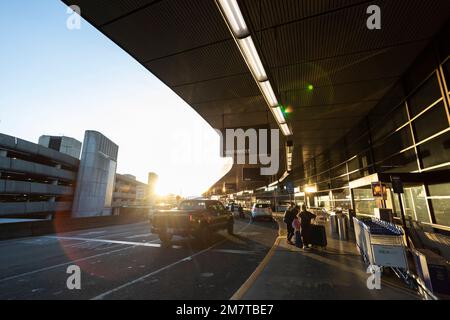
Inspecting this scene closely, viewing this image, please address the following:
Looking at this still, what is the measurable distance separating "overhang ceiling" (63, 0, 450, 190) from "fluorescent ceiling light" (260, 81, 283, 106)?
0.19m

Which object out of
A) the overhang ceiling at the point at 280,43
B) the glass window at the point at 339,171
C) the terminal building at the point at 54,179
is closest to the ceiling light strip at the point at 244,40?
the overhang ceiling at the point at 280,43

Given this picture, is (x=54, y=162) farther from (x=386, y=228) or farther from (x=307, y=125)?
(x=386, y=228)

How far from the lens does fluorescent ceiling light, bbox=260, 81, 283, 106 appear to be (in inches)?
201

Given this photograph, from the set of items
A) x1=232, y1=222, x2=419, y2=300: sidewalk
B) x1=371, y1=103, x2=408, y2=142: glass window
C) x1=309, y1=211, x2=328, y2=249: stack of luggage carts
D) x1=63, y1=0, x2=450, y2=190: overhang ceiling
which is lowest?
x1=232, y1=222, x2=419, y2=300: sidewalk

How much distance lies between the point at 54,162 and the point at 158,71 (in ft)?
147

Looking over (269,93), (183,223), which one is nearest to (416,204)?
(269,93)

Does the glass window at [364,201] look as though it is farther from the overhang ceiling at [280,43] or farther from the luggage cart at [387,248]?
the luggage cart at [387,248]

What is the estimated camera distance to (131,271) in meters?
5.64

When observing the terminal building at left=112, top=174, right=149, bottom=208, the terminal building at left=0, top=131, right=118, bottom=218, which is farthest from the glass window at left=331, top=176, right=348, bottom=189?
the terminal building at left=112, top=174, right=149, bottom=208

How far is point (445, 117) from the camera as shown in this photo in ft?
19.4

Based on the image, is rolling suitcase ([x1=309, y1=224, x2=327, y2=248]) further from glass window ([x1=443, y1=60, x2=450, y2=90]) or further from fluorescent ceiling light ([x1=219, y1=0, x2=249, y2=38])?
fluorescent ceiling light ([x1=219, y1=0, x2=249, y2=38])

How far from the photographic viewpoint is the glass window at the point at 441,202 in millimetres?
6090

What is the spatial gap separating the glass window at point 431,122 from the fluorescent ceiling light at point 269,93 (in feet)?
15.5

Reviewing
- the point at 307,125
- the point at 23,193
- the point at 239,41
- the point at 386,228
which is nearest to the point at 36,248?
the point at 239,41
